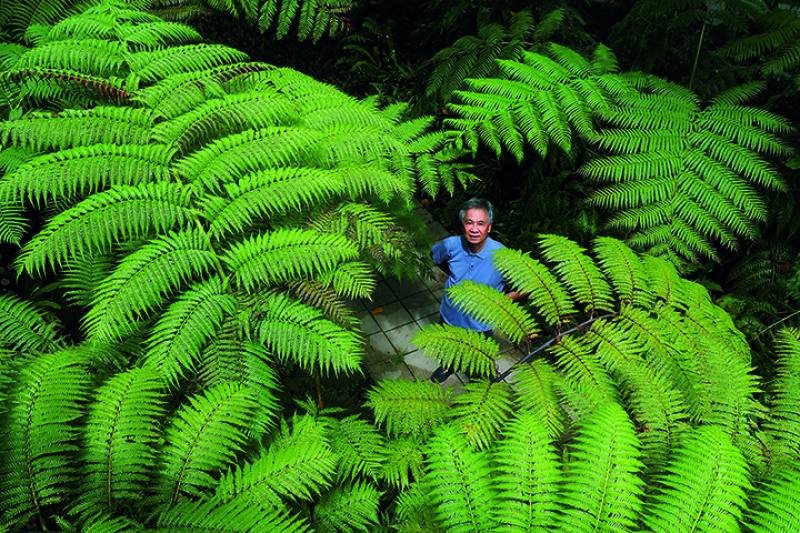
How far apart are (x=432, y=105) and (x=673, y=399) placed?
350 cm

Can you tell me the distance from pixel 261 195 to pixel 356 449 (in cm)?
135

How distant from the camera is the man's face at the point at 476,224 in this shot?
3402mm

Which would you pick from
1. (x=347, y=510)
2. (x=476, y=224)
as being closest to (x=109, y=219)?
(x=347, y=510)

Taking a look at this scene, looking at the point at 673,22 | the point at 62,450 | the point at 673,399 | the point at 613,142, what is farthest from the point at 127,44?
the point at 673,22

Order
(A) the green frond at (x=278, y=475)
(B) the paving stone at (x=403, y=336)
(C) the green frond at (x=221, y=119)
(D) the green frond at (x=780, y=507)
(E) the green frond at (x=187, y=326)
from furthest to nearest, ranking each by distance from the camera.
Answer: (B) the paving stone at (x=403, y=336)
(C) the green frond at (x=221, y=119)
(E) the green frond at (x=187, y=326)
(A) the green frond at (x=278, y=475)
(D) the green frond at (x=780, y=507)

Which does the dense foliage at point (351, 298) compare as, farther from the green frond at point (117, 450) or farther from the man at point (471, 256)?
the man at point (471, 256)

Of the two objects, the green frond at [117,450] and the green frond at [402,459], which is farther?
the green frond at [402,459]

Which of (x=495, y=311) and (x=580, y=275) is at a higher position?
(x=580, y=275)

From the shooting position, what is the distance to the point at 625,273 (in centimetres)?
257

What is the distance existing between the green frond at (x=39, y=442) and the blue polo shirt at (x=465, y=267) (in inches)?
92.0

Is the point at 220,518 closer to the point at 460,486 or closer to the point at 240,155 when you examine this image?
the point at 460,486

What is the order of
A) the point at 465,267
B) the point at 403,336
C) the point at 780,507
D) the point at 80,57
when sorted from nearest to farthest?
1. the point at 780,507
2. the point at 80,57
3. the point at 465,267
4. the point at 403,336

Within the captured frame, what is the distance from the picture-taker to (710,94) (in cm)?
380

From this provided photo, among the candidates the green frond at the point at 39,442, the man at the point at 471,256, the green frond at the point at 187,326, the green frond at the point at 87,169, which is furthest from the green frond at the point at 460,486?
the green frond at the point at 87,169
